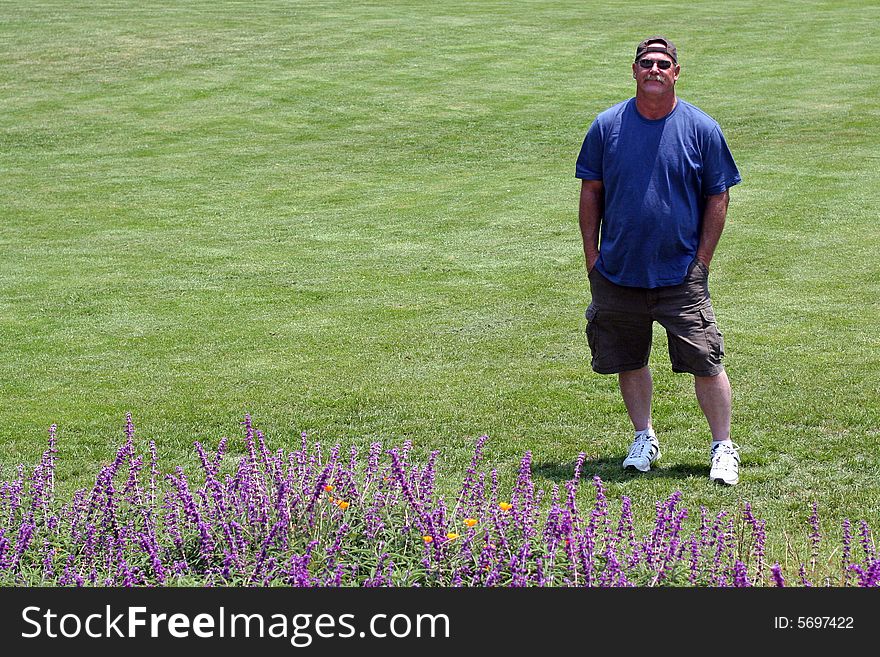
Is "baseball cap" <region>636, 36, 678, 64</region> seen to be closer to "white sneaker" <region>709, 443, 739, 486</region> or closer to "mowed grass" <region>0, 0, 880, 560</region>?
"white sneaker" <region>709, 443, 739, 486</region>

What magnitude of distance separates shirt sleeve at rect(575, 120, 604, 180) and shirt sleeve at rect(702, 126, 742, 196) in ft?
1.70

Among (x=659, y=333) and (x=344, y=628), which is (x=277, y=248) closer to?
(x=659, y=333)

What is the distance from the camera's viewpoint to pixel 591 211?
608cm

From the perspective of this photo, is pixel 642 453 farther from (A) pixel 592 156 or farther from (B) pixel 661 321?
(A) pixel 592 156

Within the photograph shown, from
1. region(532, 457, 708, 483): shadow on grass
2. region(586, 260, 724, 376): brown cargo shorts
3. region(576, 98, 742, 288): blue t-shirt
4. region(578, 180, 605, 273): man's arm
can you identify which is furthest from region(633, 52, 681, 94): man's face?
region(532, 457, 708, 483): shadow on grass

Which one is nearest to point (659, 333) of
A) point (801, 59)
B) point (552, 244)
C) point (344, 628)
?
point (552, 244)

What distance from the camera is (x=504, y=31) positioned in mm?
30906

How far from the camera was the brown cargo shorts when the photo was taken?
6035 millimetres

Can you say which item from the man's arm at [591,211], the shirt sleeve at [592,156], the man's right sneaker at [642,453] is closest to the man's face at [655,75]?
the shirt sleeve at [592,156]

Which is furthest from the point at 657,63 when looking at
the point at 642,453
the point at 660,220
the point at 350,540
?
the point at 350,540

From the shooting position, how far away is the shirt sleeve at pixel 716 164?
5840mm

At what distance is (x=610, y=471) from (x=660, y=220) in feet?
4.62

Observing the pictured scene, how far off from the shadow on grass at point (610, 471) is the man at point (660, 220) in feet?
0.27

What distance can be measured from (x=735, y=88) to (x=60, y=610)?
73.1ft
